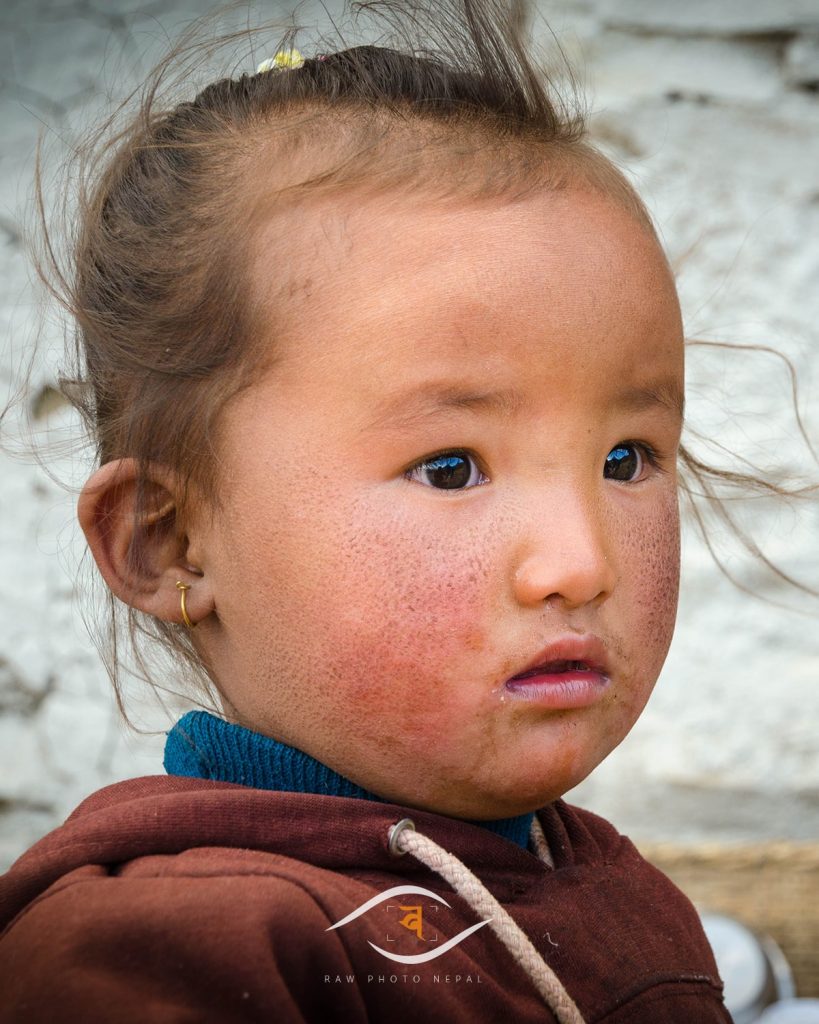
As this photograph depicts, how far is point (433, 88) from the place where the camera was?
117 cm

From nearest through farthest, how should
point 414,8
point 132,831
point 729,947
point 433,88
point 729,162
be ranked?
point 132,831
point 433,88
point 414,8
point 729,947
point 729,162

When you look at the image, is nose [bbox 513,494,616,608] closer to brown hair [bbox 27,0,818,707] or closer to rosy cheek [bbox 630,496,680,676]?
rosy cheek [bbox 630,496,680,676]

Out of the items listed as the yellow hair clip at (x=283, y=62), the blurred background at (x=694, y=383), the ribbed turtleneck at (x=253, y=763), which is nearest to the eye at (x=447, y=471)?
the ribbed turtleneck at (x=253, y=763)

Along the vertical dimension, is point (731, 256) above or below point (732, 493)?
above

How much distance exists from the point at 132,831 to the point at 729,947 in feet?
4.32

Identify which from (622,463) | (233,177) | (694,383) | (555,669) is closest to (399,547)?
(555,669)

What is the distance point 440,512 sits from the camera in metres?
0.98

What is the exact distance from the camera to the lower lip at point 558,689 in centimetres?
98

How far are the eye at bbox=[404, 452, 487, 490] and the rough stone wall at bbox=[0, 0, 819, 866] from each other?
3.51 ft

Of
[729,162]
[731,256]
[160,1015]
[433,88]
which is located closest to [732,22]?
[729,162]

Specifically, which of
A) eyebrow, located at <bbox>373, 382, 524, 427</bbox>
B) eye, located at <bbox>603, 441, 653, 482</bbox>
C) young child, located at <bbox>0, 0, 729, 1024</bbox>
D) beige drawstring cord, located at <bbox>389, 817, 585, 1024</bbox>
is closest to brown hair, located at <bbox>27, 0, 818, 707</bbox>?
young child, located at <bbox>0, 0, 729, 1024</bbox>

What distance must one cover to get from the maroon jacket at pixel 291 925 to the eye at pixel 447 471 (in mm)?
270

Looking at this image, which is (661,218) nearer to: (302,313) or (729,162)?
(729,162)

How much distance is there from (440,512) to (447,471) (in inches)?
1.6
